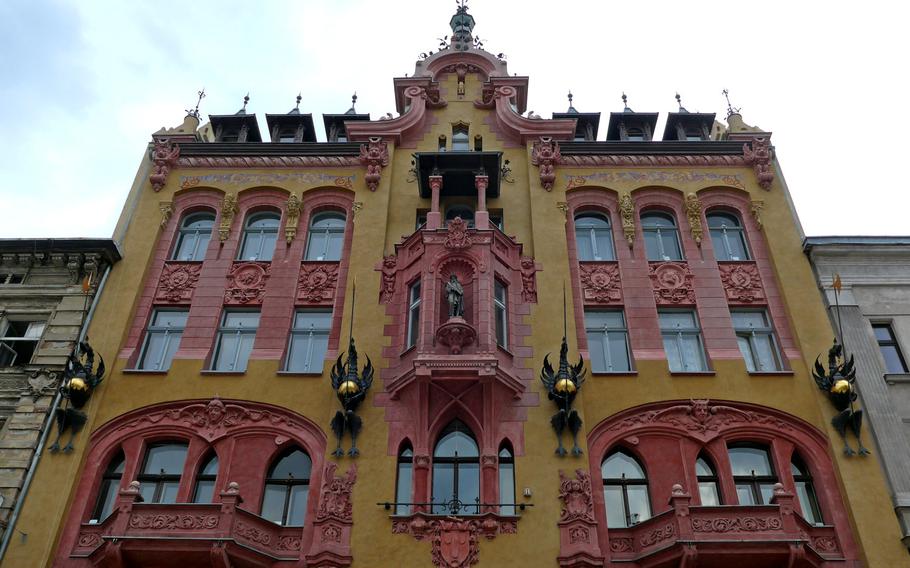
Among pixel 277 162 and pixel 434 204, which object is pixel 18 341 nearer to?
pixel 277 162

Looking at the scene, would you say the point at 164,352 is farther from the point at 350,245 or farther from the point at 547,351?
the point at 547,351

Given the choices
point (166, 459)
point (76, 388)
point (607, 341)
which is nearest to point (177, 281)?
point (76, 388)

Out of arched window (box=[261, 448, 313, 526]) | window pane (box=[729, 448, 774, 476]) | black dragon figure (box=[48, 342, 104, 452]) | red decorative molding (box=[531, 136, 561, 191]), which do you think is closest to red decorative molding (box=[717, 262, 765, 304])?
window pane (box=[729, 448, 774, 476])

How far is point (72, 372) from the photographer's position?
2262cm

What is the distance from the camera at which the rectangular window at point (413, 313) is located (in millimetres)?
23359

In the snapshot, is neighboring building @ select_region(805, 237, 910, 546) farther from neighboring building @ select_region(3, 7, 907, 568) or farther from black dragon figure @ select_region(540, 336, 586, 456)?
black dragon figure @ select_region(540, 336, 586, 456)

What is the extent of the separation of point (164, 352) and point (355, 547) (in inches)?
384

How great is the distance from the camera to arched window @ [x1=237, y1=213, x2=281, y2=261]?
2703cm

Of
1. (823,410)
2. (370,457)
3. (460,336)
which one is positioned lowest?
(370,457)

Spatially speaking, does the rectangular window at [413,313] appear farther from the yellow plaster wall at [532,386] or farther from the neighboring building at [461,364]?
the yellow plaster wall at [532,386]

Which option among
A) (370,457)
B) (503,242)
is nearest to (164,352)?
(370,457)

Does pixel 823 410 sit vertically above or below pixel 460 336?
below

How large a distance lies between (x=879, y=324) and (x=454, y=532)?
15775 mm

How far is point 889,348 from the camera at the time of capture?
2398cm
